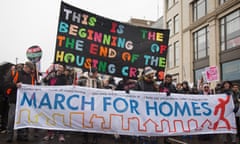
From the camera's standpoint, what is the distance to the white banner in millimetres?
5902

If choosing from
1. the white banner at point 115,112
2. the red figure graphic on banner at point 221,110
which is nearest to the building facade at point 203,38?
the red figure graphic on banner at point 221,110

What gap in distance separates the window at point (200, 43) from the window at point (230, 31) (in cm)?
236

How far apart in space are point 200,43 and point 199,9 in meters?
3.10

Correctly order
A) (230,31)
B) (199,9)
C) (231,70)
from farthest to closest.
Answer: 1. (199,9)
2. (230,31)
3. (231,70)

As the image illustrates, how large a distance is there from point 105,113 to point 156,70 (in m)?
2.27

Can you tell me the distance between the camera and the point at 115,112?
241 inches

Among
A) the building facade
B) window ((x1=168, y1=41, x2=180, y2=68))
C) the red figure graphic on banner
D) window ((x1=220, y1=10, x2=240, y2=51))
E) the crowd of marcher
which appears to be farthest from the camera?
window ((x1=168, y1=41, x2=180, y2=68))

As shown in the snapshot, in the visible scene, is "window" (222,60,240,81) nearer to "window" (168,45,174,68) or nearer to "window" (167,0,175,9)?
"window" (168,45,174,68)

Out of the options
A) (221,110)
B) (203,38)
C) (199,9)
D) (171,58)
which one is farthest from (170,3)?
(221,110)

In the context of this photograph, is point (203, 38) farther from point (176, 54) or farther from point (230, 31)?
point (176, 54)

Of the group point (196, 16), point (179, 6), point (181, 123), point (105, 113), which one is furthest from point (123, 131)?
point (179, 6)

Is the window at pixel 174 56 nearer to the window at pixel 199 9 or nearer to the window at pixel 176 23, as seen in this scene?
the window at pixel 176 23

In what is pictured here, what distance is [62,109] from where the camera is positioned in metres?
5.99

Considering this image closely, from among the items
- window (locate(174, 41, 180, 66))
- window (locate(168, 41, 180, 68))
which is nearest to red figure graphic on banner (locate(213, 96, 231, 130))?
window (locate(174, 41, 180, 66))
